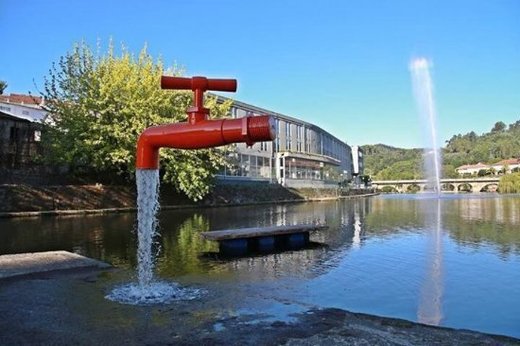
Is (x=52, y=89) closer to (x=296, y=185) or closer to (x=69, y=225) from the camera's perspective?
(x=69, y=225)

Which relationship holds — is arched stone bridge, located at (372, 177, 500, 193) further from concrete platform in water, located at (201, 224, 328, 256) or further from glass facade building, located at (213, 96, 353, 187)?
concrete platform in water, located at (201, 224, 328, 256)

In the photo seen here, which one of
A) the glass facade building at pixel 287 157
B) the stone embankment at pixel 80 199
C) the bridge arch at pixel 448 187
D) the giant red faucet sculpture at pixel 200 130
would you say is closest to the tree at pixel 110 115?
the stone embankment at pixel 80 199

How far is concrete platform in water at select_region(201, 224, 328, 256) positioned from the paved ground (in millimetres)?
6408

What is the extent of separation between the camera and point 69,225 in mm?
26406

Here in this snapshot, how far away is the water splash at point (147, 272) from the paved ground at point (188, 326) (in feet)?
1.32

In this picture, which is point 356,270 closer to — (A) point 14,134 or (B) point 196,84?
(B) point 196,84

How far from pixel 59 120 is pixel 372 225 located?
25176 millimetres

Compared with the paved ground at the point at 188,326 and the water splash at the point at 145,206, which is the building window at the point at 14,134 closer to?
the paved ground at the point at 188,326

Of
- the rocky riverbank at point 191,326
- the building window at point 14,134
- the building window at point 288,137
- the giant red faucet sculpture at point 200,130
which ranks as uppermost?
the building window at point 288,137

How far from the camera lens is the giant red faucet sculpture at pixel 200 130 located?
565cm

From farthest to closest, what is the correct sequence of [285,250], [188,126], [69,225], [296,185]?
1. [296,185]
2. [69,225]
3. [285,250]
4. [188,126]

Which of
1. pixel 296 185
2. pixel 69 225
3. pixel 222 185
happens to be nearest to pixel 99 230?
pixel 69 225

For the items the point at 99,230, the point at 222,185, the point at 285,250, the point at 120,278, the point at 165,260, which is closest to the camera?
the point at 120,278

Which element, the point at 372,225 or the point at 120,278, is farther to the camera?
the point at 372,225
